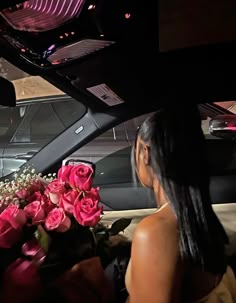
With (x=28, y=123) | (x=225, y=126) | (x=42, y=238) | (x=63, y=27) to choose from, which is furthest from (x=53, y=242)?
(x=28, y=123)

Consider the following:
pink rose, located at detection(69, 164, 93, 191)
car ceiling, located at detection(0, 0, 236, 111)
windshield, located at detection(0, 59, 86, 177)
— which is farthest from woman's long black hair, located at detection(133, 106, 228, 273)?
windshield, located at detection(0, 59, 86, 177)

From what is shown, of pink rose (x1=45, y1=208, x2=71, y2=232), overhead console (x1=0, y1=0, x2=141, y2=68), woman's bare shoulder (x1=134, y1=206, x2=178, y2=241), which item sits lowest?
woman's bare shoulder (x1=134, y1=206, x2=178, y2=241)

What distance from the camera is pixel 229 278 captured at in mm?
1245

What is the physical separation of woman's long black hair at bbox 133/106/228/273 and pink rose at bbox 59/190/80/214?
192 millimetres

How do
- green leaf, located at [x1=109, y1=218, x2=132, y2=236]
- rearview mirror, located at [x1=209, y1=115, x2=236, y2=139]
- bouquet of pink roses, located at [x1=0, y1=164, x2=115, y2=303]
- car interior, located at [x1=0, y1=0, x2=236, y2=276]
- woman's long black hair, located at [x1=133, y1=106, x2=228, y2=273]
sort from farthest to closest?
1. rearview mirror, located at [x1=209, y1=115, x2=236, y2=139]
2. car interior, located at [x1=0, y1=0, x2=236, y2=276]
3. green leaf, located at [x1=109, y1=218, x2=132, y2=236]
4. woman's long black hair, located at [x1=133, y1=106, x2=228, y2=273]
5. bouquet of pink roses, located at [x1=0, y1=164, x2=115, y2=303]

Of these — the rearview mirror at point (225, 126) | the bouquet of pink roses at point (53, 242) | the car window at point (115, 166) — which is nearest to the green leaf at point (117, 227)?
the bouquet of pink roses at point (53, 242)

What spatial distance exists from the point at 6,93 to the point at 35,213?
2.21 ft

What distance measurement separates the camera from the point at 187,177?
1155 millimetres

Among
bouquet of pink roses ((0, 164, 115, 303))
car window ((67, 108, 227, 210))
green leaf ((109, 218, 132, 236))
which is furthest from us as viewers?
car window ((67, 108, 227, 210))

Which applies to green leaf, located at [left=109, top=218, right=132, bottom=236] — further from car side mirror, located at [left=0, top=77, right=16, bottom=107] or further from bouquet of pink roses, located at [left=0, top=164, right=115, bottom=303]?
car side mirror, located at [left=0, top=77, right=16, bottom=107]

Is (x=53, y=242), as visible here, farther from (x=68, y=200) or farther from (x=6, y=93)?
(x=6, y=93)

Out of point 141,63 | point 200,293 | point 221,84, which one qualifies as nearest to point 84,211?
point 200,293

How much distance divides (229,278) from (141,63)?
37.0 inches

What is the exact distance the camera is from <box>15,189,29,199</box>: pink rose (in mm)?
1182
